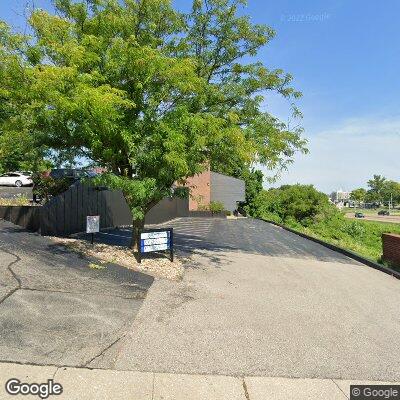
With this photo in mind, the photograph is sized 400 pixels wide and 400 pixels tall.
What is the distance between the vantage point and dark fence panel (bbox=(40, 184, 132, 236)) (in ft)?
41.5

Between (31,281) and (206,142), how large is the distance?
5.45m

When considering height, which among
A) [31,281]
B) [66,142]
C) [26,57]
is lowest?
[31,281]

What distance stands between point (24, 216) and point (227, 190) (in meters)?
31.9

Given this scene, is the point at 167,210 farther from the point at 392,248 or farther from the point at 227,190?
the point at 392,248

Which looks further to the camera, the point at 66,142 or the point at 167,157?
the point at 66,142

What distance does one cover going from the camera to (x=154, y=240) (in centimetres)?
1042

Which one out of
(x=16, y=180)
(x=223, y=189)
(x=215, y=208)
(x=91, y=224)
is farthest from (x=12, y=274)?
(x=223, y=189)

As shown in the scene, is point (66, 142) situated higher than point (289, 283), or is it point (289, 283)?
point (66, 142)

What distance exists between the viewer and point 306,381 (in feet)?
15.4

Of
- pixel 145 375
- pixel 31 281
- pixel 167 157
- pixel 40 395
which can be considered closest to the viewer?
pixel 40 395

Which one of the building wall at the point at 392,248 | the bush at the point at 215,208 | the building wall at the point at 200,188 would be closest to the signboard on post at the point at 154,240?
the building wall at the point at 392,248

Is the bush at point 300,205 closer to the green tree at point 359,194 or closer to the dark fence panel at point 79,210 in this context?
the dark fence panel at point 79,210

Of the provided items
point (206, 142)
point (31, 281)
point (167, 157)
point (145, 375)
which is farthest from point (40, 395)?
point (206, 142)

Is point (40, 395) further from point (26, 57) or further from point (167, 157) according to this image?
point (26, 57)
